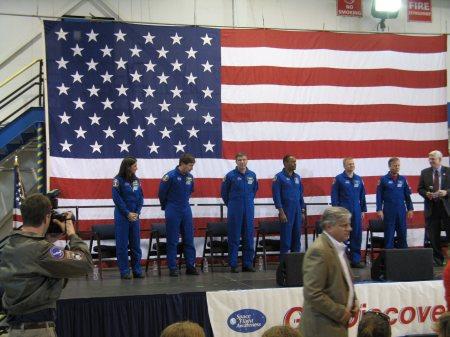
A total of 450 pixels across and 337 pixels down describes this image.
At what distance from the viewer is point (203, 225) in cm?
966

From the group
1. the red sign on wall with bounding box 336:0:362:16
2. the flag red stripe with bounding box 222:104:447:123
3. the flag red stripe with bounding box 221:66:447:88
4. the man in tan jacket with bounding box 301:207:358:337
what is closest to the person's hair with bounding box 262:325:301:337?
the man in tan jacket with bounding box 301:207:358:337

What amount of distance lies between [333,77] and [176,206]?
3.97 metres

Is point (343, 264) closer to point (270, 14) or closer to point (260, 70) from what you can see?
point (260, 70)

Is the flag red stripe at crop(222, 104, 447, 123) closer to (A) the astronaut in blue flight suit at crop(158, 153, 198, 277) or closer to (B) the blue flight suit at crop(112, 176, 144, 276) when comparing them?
(A) the astronaut in blue flight suit at crop(158, 153, 198, 277)

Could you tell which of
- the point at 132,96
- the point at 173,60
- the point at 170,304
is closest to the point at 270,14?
the point at 173,60

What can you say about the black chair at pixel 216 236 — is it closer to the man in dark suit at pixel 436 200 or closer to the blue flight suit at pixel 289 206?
the blue flight suit at pixel 289 206

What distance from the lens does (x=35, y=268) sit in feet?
10.3

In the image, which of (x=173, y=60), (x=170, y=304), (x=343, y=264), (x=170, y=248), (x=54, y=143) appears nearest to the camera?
(x=343, y=264)

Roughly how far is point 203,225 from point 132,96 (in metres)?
2.32

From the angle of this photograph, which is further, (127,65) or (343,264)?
(127,65)

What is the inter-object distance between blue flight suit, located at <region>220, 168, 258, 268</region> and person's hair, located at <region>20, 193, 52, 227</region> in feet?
18.3

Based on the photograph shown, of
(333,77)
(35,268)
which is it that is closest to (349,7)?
(333,77)

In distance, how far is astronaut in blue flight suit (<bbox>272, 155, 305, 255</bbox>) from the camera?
29.2ft

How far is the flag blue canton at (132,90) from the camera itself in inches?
352
